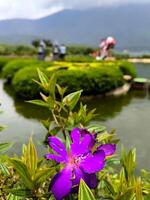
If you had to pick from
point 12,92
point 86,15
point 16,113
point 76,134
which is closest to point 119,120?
point 16,113

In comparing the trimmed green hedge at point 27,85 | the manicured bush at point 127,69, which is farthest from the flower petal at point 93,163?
the manicured bush at point 127,69

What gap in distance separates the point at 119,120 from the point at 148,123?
0.40 m

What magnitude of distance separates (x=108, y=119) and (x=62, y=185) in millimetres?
5373

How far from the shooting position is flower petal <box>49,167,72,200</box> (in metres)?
0.62

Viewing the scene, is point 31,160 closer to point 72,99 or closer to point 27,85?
point 72,99

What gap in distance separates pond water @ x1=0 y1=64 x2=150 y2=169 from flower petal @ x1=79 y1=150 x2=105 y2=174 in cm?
297

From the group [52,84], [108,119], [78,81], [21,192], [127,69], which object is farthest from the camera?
[127,69]

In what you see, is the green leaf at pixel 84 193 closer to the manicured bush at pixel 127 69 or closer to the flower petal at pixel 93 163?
the flower petal at pixel 93 163

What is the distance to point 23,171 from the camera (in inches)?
25.8

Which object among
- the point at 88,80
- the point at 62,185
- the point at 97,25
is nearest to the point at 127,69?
the point at 88,80

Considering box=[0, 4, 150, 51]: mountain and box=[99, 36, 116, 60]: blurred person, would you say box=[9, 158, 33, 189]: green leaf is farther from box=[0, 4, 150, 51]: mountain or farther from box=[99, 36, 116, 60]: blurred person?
box=[0, 4, 150, 51]: mountain

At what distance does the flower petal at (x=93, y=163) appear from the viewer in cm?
63

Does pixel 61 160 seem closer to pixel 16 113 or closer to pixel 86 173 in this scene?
pixel 86 173

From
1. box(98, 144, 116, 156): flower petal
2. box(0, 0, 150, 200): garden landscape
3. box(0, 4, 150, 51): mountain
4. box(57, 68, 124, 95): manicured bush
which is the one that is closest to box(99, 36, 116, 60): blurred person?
box(0, 0, 150, 200): garden landscape
